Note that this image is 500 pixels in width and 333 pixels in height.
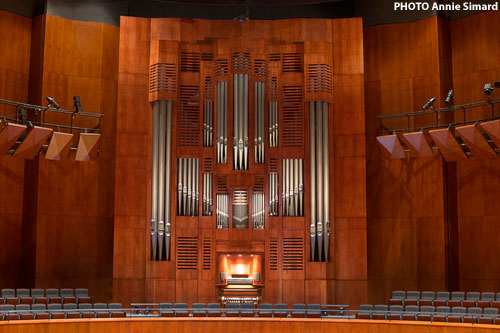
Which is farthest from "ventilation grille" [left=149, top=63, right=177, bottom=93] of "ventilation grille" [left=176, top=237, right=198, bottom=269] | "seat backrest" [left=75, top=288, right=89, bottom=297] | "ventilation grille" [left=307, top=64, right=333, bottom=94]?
"seat backrest" [left=75, top=288, right=89, bottom=297]

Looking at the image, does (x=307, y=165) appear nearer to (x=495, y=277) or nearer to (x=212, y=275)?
(x=212, y=275)

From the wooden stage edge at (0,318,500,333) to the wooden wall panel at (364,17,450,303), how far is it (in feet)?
8.91

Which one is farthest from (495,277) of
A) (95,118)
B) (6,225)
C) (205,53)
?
(6,225)

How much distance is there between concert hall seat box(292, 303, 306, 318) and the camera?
30.9 ft

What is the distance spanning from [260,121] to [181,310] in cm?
335

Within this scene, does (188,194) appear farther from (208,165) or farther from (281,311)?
(281,311)

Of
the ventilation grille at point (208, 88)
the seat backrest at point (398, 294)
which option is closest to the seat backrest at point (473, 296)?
the seat backrest at point (398, 294)

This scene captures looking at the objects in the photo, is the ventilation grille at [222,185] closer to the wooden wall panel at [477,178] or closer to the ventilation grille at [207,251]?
the ventilation grille at [207,251]

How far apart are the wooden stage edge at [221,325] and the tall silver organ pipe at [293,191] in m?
2.31

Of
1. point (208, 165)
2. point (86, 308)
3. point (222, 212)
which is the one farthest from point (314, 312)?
point (86, 308)

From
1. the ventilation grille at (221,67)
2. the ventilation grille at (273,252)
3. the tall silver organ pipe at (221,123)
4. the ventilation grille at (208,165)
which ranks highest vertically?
the ventilation grille at (221,67)

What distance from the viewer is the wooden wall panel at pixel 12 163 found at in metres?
11.3

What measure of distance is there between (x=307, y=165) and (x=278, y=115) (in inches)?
37.9

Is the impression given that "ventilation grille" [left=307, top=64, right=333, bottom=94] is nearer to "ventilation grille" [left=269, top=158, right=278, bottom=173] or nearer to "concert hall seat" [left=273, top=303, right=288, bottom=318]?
"ventilation grille" [left=269, top=158, right=278, bottom=173]
